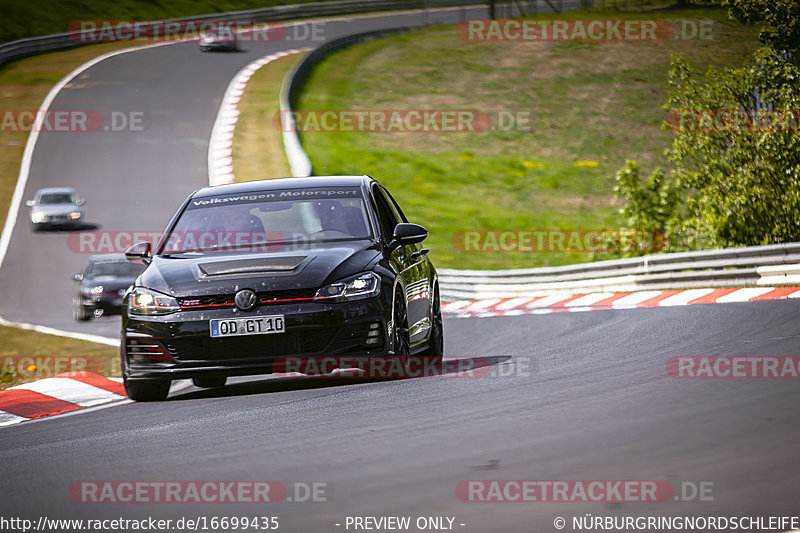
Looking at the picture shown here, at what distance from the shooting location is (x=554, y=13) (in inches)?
2512

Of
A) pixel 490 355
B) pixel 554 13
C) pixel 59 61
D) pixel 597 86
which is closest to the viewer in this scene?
pixel 490 355

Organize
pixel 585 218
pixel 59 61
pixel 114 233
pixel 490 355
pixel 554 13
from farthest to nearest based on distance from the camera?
pixel 554 13 → pixel 59 61 → pixel 585 218 → pixel 114 233 → pixel 490 355

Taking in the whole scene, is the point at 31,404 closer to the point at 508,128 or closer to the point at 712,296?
the point at 712,296

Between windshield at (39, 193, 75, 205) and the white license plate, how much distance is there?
2219 cm

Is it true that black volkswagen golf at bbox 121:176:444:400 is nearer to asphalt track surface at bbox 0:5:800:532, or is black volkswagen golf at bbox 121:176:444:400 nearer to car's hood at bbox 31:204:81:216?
asphalt track surface at bbox 0:5:800:532

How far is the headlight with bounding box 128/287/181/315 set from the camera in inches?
308

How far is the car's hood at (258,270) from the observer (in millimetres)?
7719

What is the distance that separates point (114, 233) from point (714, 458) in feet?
82.0

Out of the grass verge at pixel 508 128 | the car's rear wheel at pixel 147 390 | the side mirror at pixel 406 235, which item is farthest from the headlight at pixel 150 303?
the grass verge at pixel 508 128

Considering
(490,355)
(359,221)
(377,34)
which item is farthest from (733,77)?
(377,34)

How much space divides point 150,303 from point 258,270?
82 cm

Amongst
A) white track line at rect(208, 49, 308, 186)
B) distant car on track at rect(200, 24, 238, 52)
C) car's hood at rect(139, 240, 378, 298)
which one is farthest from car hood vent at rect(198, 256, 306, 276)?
distant car on track at rect(200, 24, 238, 52)

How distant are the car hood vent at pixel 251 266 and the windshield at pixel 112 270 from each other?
13090 mm

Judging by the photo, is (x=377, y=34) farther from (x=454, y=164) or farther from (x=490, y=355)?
(x=490, y=355)
